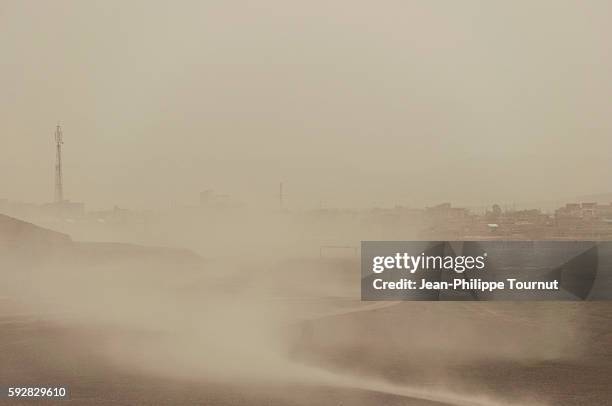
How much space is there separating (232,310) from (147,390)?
24.2ft

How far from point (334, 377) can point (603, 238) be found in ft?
42.6

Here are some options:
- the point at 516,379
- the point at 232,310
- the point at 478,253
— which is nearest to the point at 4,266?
the point at 232,310

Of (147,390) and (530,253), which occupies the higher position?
(530,253)

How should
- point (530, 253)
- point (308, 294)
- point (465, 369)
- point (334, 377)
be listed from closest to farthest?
point (334, 377), point (465, 369), point (530, 253), point (308, 294)

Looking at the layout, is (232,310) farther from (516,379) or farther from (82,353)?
(516,379)

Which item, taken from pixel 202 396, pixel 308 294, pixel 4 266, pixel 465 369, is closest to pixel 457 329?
pixel 465 369

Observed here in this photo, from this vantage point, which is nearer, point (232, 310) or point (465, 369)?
point (465, 369)

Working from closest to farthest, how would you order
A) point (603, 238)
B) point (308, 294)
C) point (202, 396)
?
point (202, 396) < point (603, 238) < point (308, 294)

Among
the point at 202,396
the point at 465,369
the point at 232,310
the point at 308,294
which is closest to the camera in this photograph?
the point at 202,396

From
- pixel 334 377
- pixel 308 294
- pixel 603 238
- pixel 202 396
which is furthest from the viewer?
pixel 308 294

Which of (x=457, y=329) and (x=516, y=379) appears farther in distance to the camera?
(x=457, y=329)

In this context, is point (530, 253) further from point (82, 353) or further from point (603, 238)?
point (82, 353)

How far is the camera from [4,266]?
2377 centimetres

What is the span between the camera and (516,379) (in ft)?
48.9
